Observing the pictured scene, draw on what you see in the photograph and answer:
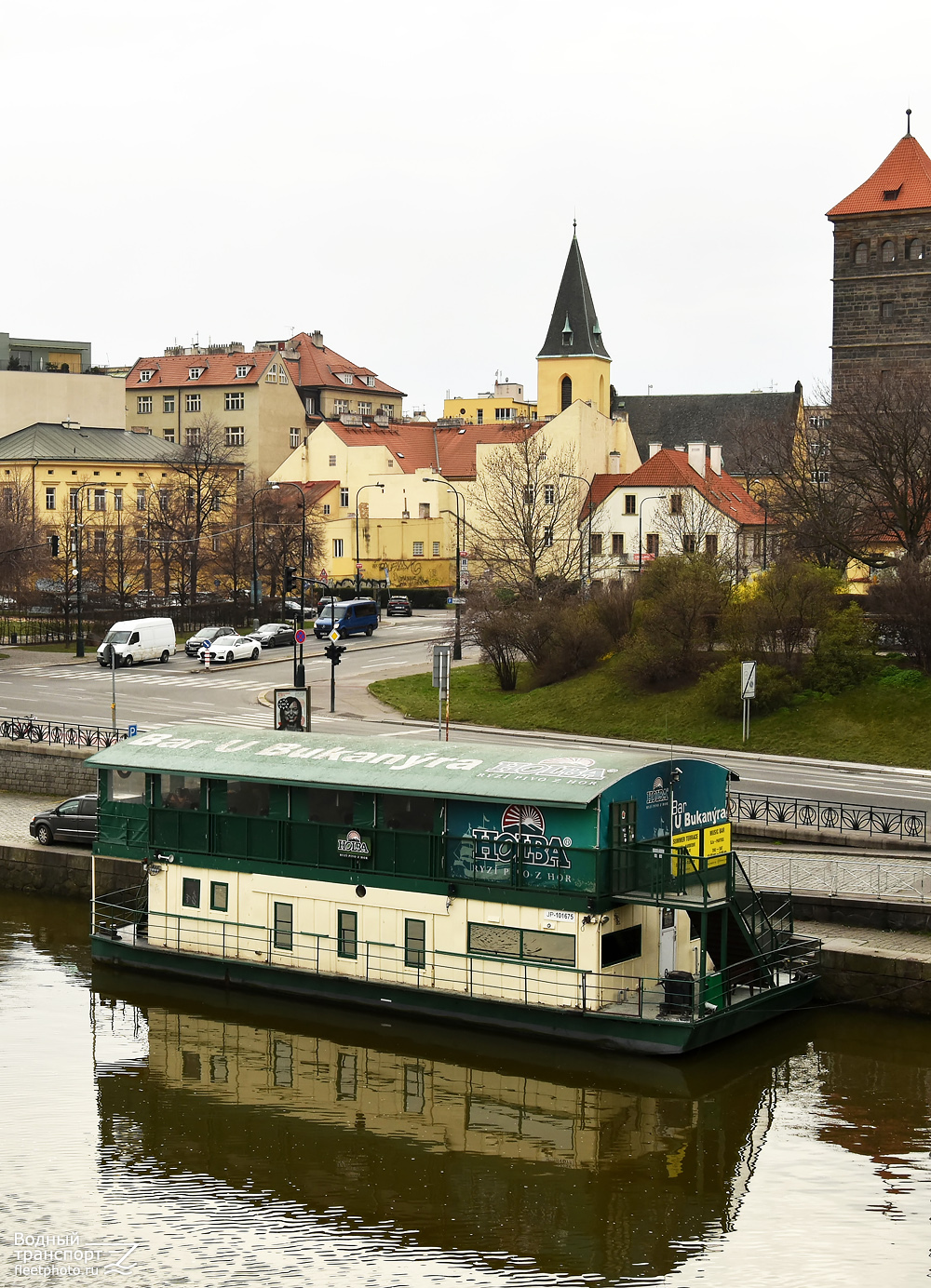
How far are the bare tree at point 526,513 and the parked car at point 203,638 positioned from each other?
42.4ft

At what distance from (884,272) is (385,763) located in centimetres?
5867

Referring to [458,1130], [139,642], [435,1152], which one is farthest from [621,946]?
[139,642]

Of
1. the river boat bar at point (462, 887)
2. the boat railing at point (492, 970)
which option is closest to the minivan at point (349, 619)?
the river boat bar at point (462, 887)

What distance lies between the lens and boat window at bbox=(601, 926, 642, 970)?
24266mm

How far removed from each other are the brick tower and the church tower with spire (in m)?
34.8

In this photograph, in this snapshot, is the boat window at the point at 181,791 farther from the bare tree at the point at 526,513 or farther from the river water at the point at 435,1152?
the bare tree at the point at 526,513

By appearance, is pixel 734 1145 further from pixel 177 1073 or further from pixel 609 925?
pixel 177 1073

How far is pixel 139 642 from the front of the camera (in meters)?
65.1

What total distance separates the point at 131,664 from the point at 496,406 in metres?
86.0

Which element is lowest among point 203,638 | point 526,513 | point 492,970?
point 492,970

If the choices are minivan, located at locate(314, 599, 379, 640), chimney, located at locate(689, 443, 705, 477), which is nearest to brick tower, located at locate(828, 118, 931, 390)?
chimney, located at locate(689, 443, 705, 477)

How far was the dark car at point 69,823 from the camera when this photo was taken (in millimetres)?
35156

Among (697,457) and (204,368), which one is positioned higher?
(204,368)

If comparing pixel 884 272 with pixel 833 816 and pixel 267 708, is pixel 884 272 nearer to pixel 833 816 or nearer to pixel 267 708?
pixel 267 708
